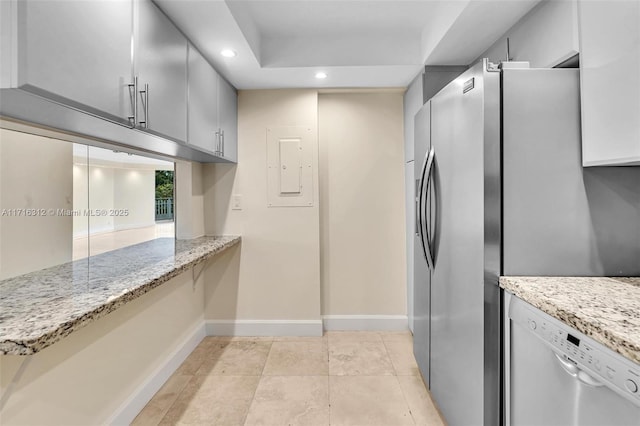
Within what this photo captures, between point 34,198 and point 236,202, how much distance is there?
62.9 inches

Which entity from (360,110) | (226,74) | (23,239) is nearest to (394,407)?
(23,239)

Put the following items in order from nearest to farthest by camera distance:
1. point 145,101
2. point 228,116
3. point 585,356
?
point 585,356 < point 145,101 < point 228,116

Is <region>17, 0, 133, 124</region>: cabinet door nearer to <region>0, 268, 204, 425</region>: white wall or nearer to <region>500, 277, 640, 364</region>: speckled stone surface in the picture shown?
<region>0, 268, 204, 425</region>: white wall

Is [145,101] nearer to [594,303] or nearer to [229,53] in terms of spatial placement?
[229,53]

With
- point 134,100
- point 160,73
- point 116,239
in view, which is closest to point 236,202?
point 116,239

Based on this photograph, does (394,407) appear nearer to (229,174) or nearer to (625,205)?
(625,205)

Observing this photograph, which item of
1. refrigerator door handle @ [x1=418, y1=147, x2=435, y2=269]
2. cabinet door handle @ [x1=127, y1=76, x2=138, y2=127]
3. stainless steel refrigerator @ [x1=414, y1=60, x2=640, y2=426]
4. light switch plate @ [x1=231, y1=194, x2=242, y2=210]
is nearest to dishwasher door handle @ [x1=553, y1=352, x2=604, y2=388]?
stainless steel refrigerator @ [x1=414, y1=60, x2=640, y2=426]

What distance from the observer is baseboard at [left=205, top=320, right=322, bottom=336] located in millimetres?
2795

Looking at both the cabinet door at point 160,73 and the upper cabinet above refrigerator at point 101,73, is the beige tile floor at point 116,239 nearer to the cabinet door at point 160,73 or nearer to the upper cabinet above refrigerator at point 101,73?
the upper cabinet above refrigerator at point 101,73

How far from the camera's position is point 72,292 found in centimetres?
114

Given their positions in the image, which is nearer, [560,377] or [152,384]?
[560,377]

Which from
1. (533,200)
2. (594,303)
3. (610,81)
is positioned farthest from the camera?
(533,200)

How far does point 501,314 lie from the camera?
1.24 meters

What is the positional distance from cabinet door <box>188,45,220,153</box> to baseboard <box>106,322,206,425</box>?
A: 59.4 inches
